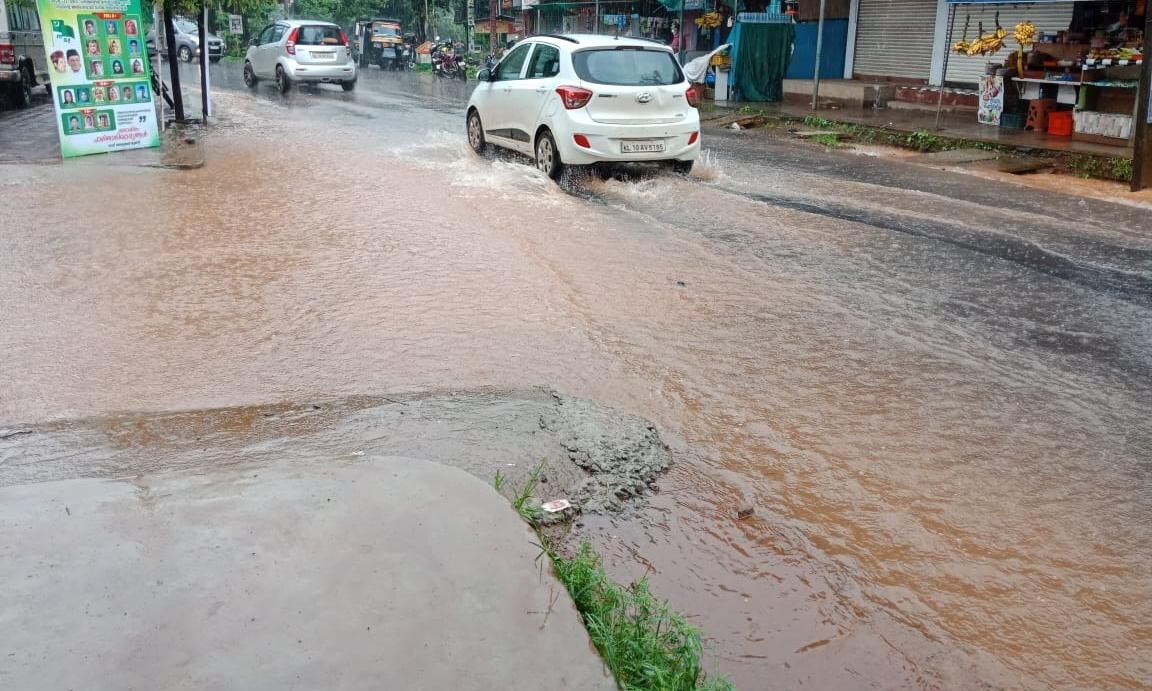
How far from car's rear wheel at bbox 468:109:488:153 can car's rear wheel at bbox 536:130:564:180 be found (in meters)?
1.84

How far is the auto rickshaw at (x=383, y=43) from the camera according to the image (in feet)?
127

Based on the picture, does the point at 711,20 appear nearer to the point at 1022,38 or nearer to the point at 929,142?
the point at 1022,38

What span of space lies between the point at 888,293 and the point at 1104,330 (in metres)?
1.44

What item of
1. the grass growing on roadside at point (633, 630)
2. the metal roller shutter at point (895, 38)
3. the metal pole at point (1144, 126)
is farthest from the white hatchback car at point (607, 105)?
the metal roller shutter at point (895, 38)

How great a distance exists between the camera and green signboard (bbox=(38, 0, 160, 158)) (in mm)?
11195

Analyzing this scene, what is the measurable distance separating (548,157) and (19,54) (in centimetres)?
1548

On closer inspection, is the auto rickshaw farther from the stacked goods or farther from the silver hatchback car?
the stacked goods

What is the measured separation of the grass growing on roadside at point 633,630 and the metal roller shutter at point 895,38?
751 inches

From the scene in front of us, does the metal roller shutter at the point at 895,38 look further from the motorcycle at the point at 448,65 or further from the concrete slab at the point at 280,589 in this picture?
the concrete slab at the point at 280,589

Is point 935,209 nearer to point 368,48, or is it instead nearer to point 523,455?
point 523,455

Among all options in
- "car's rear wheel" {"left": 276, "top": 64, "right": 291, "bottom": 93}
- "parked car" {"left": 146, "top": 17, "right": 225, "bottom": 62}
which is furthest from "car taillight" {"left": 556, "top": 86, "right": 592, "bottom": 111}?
"parked car" {"left": 146, "top": 17, "right": 225, "bottom": 62}

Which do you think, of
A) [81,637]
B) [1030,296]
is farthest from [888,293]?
[81,637]

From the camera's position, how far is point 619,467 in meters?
4.38

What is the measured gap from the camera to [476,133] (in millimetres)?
13086
